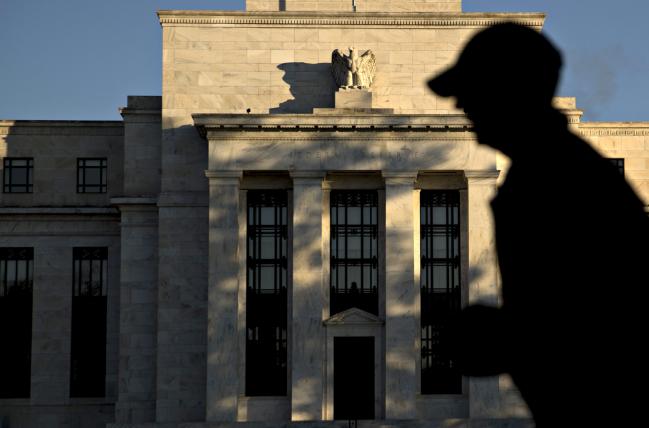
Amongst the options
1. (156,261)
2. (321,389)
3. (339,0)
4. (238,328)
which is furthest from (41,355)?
(339,0)

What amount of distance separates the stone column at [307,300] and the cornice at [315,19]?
7.93 m

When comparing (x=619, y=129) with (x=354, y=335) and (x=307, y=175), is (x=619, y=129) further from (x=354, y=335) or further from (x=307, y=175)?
(x=354, y=335)

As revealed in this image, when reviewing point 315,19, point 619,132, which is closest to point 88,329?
point 315,19

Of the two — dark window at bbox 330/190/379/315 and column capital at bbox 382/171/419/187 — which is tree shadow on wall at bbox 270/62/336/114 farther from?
column capital at bbox 382/171/419/187

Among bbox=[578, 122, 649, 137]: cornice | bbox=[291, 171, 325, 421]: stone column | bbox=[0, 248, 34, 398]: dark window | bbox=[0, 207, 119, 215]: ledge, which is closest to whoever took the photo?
bbox=[291, 171, 325, 421]: stone column

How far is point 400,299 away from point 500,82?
3837 cm

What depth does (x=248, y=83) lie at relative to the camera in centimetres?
4553

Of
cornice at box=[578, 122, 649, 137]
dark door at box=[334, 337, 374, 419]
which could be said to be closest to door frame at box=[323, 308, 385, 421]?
dark door at box=[334, 337, 374, 419]

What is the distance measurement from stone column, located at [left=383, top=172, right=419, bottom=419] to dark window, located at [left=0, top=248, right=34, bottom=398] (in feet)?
58.6

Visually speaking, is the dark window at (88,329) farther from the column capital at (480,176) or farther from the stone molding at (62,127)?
the column capital at (480,176)

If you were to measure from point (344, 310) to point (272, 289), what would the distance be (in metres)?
3.26

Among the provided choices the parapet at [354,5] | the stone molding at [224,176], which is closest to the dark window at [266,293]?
the stone molding at [224,176]

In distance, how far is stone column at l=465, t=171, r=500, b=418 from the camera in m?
41.8

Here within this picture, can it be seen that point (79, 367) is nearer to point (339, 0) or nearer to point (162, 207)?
point (162, 207)
